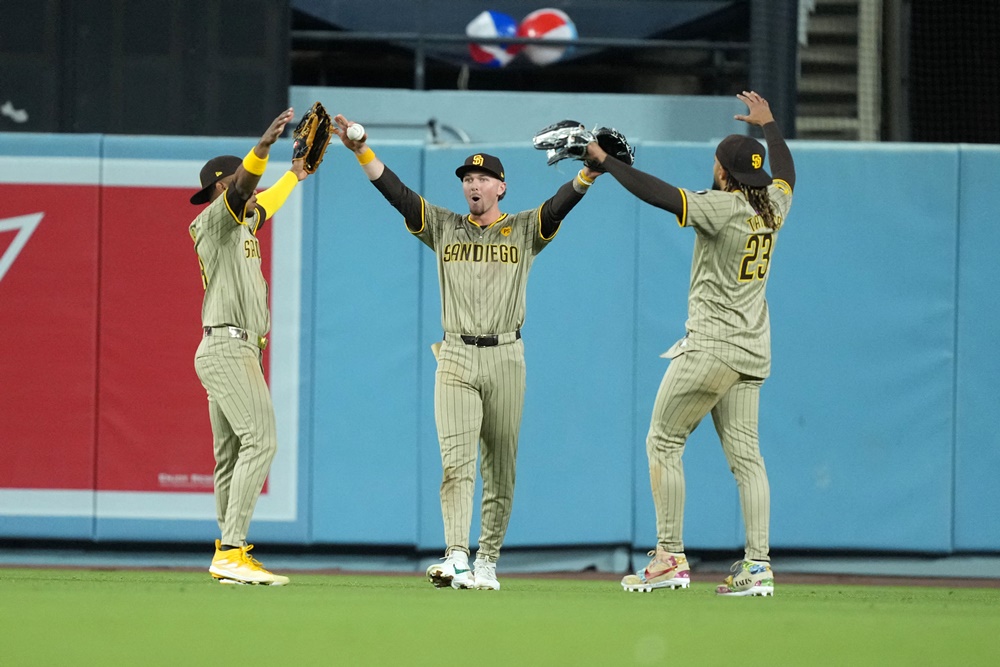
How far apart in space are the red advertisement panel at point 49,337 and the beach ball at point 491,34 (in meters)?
3.42

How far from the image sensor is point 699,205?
5.05 meters

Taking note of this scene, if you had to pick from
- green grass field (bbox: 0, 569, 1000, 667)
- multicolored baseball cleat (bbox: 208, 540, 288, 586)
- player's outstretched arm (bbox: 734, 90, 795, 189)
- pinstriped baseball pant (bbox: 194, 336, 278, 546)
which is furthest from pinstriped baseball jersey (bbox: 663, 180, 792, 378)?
multicolored baseball cleat (bbox: 208, 540, 288, 586)

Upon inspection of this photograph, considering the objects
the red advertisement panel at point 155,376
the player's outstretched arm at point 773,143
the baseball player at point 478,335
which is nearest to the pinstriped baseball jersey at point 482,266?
the baseball player at point 478,335

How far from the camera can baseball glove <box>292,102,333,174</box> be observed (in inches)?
218

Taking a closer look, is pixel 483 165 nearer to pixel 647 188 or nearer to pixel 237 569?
pixel 647 188

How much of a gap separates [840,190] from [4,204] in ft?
16.2

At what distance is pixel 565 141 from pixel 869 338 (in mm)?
3119

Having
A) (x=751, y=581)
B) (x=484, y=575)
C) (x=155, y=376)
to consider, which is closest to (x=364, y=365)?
(x=155, y=376)

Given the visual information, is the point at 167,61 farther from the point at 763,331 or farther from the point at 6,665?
the point at 6,665

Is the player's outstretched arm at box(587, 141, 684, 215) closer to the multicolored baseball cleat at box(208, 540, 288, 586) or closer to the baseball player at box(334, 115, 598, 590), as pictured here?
the baseball player at box(334, 115, 598, 590)

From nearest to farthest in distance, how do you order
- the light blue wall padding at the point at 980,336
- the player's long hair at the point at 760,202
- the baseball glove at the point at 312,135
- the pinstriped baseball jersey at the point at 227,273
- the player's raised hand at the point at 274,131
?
the player's raised hand at the point at 274,131
the player's long hair at the point at 760,202
the pinstriped baseball jersey at the point at 227,273
the baseball glove at the point at 312,135
the light blue wall padding at the point at 980,336

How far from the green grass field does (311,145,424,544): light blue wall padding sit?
221cm

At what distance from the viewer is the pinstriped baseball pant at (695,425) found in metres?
5.20

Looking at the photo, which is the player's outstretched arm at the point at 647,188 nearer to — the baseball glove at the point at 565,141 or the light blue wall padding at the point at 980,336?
the baseball glove at the point at 565,141
